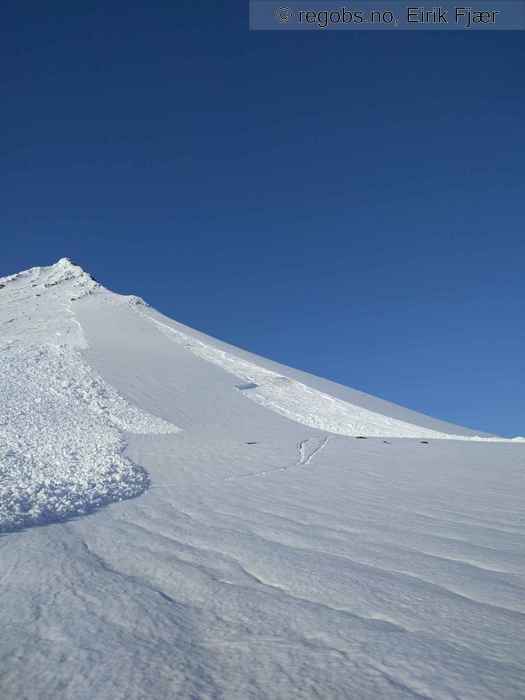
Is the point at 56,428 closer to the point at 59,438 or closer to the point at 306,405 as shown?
the point at 59,438

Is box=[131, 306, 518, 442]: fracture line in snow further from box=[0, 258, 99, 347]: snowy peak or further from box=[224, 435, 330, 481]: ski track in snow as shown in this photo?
box=[0, 258, 99, 347]: snowy peak

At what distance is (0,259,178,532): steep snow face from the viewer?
507cm

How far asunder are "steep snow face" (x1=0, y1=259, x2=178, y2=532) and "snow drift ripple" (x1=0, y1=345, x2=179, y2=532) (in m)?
0.01

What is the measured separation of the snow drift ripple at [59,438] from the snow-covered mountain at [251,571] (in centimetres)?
5

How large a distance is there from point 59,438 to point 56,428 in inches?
42.7

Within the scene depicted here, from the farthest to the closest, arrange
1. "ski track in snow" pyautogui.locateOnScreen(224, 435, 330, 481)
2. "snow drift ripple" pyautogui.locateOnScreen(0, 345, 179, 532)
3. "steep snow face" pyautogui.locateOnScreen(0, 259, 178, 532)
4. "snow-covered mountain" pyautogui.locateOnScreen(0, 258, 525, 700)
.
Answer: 1. "ski track in snow" pyautogui.locateOnScreen(224, 435, 330, 481)
2. "steep snow face" pyautogui.locateOnScreen(0, 259, 178, 532)
3. "snow drift ripple" pyautogui.locateOnScreen(0, 345, 179, 532)
4. "snow-covered mountain" pyautogui.locateOnScreen(0, 258, 525, 700)

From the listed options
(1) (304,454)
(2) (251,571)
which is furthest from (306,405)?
(2) (251,571)

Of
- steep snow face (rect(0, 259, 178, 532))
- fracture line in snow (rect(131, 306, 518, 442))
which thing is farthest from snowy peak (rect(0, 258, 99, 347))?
fracture line in snow (rect(131, 306, 518, 442))

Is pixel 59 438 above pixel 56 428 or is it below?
below

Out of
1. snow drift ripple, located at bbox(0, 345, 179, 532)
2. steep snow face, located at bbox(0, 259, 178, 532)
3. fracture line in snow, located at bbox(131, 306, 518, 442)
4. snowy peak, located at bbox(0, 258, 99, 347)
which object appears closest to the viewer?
snow drift ripple, located at bbox(0, 345, 179, 532)

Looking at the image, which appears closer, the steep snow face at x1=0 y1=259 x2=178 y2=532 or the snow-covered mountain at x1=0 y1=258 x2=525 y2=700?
the snow-covered mountain at x1=0 y1=258 x2=525 y2=700

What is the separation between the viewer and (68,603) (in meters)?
2.51

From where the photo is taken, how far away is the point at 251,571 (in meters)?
3.08

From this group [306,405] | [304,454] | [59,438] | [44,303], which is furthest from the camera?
[44,303]
